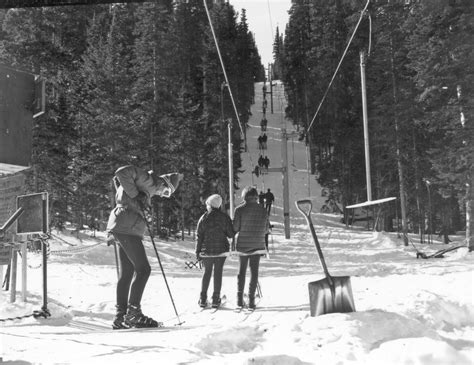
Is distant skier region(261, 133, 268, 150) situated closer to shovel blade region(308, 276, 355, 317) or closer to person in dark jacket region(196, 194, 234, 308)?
person in dark jacket region(196, 194, 234, 308)

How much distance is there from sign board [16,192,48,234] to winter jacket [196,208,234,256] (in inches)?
91.4

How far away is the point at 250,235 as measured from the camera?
302 inches

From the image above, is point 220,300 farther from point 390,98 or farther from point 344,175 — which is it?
point 344,175

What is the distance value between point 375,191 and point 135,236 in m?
34.3

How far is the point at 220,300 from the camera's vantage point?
771 cm

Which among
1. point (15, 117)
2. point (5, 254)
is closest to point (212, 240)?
point (5, 254)

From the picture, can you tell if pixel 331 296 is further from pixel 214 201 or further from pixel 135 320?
pixel 214 201

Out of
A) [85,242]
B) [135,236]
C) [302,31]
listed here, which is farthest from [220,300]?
[302,31]

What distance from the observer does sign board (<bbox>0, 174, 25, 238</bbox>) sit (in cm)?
829

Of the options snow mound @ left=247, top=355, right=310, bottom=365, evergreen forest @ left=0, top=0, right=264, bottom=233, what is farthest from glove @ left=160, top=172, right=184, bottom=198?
evergreen forest @ left=0, top=0, right=264, bottom=233

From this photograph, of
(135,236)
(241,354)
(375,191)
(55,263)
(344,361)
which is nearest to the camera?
(344,361)

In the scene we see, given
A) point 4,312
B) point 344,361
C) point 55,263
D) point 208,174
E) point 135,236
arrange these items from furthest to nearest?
1. point 208,174
2. point 55,263
3. point 4,312
4. point 135,236
5. point 344,361

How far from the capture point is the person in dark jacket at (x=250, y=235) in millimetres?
7582

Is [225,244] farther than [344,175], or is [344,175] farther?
[344,175]
